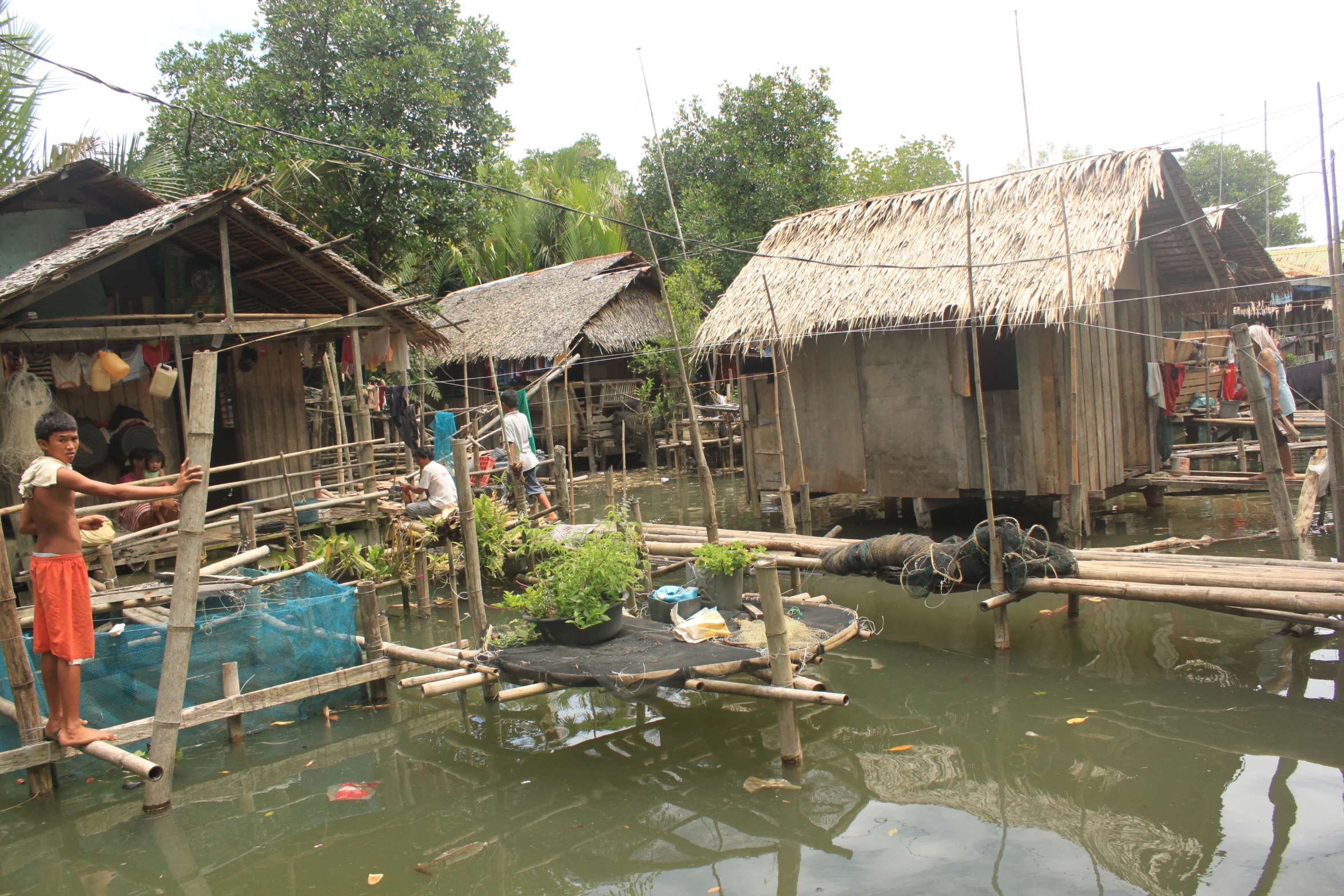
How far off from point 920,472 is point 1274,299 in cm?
1392

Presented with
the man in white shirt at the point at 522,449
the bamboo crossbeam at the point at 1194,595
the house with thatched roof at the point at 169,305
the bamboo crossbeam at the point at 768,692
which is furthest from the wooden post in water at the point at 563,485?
the bamboo crossbeam at the point at 768,692

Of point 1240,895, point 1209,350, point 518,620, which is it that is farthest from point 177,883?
point 1209,350

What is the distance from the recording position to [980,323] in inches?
385

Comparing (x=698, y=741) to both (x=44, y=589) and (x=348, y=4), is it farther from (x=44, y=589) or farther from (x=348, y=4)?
(x=348, y=4)

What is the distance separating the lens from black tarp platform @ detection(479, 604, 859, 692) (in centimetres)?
528

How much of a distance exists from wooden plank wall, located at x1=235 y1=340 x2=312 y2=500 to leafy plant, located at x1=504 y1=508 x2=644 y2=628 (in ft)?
21.5

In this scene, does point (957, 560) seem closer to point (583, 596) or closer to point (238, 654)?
point (583, 596)

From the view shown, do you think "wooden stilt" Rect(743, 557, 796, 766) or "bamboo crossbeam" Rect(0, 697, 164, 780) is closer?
"bamboo crossbeam" Rect(0, 697, 164, 780)

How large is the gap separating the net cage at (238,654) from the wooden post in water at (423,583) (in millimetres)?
2123

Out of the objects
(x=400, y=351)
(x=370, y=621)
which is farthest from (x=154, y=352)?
(x=370, y=621)

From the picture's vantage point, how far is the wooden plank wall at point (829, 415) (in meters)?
11.4

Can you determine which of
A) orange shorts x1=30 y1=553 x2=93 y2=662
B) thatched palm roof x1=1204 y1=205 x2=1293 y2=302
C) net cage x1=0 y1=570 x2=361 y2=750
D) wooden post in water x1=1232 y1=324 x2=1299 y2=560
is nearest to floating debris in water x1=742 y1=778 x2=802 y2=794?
net cage x1=0 y1=570 x2=361 y2=750

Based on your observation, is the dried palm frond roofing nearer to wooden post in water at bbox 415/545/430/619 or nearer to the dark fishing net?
the dark fishing net

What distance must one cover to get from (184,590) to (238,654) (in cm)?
125
